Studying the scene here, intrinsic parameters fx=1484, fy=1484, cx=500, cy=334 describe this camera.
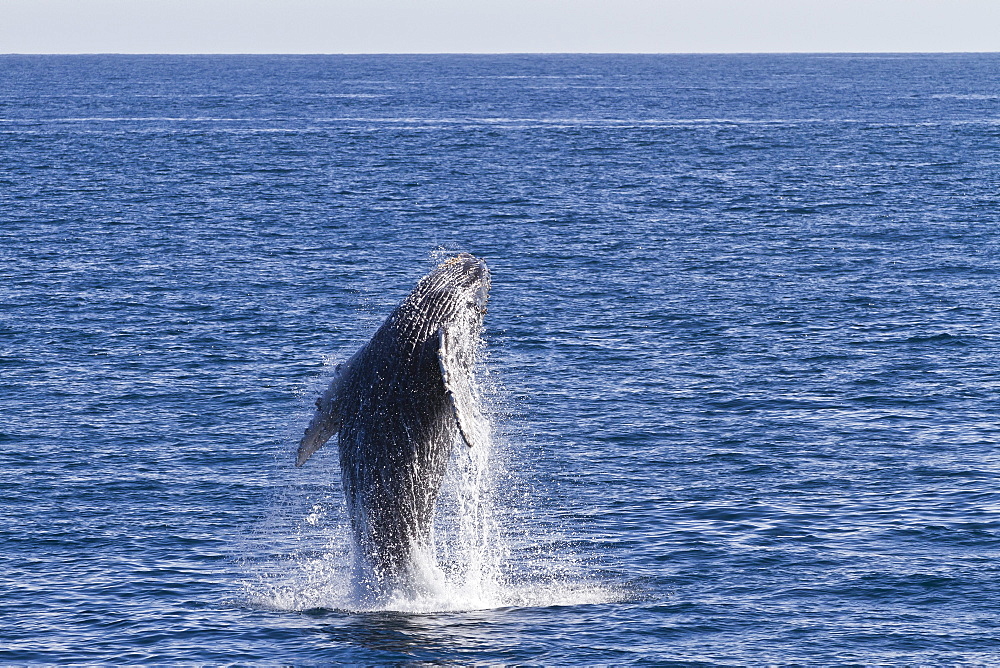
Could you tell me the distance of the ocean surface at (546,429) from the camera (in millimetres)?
31766

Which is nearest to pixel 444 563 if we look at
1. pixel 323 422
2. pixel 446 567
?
pixel 446 567

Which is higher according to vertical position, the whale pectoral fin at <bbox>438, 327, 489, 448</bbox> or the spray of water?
the whale pectoral fin at <bbox>438, 327, 489, 448</bbox>

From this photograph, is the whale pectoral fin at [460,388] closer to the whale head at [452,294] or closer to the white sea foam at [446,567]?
the whale head at [452,294]

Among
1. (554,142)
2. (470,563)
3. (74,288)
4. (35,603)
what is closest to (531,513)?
(470,563)

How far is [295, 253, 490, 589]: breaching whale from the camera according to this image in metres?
25.5

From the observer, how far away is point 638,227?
3846 inches

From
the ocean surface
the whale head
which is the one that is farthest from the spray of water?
the whale head

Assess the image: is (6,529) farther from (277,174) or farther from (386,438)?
(277,174)

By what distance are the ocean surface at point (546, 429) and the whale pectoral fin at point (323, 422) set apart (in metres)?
2.83

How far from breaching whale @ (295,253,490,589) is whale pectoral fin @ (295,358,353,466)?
0.06ft

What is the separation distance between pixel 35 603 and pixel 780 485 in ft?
67.8

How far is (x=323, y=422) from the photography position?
25.6 m

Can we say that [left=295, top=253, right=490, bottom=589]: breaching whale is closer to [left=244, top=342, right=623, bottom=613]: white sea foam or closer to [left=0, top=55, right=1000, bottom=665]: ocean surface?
[left=244, top=342, right=623, bottom=613]: white sea foam

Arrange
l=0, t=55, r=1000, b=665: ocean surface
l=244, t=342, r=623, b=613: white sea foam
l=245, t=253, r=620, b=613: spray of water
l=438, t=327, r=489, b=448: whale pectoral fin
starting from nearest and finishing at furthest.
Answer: l=438, t=327, r=489, b=448: whale pectoral fin → l=245, t=253, r=620, b=613: spray of water → l=244, t=342, r=623, b=613: white sea foam → l=0, t=55, r=1000, b=665: ocean surface
